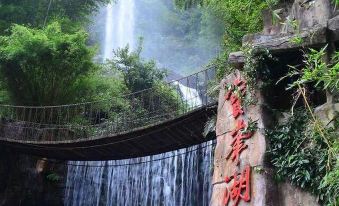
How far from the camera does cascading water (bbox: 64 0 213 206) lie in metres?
8.26

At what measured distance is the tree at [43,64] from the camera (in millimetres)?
8414

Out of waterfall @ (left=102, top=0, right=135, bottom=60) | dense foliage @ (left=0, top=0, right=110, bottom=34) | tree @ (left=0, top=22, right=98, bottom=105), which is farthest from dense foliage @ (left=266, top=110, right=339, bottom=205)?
waterfall @ (left=102, top=0, right=135, bottom=60)

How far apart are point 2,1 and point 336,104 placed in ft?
31.1

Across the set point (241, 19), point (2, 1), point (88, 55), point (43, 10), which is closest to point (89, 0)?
point (43, 10)

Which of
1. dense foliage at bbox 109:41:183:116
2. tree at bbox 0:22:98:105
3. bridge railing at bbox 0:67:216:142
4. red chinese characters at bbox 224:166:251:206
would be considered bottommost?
red chinese characters at bbox 224:166:251:206

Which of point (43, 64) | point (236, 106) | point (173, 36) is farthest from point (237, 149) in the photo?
point (173, 36)

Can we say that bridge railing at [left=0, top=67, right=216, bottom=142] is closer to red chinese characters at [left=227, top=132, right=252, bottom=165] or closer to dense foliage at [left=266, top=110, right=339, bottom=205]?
red chinese characters at [left=227, top=132, right=252, bottom=165]

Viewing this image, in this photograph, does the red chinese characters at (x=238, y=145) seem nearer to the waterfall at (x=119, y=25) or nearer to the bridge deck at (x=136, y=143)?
the bridge deck at (x=136, y=143)

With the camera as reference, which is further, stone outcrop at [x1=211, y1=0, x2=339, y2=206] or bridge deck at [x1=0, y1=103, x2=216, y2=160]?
bridge deck at [x1=0, y1=103, x2=216, y2=160]

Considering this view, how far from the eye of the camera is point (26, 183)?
8828mm

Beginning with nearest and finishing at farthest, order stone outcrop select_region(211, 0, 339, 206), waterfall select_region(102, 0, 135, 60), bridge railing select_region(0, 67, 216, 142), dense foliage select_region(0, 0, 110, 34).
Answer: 1. stone outcrop select_region(211, 0, 339, 206)
2. bridge railing select_region(0, 67, 216, 142)
3. dense foliage select_region(0, 0, 110, 34)
4. waterfall select_region(102, 0, 135, 60)

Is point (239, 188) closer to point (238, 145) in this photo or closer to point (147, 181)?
point (238, 145)

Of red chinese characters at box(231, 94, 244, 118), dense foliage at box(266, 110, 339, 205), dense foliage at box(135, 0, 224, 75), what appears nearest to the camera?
dense foliage at box(266, 110, 339, 205)

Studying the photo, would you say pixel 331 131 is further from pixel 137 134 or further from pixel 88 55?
pixel 88 55
